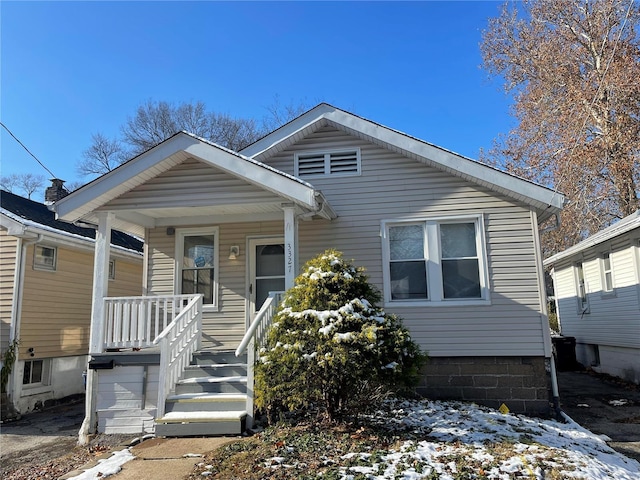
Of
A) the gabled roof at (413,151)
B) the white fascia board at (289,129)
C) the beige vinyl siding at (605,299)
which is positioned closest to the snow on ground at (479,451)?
the gabled roof at (413,151)

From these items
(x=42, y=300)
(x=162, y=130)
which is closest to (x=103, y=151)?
(x=162, y=130)

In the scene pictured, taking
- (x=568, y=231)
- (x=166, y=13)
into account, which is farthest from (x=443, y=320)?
(x=568, y=231)

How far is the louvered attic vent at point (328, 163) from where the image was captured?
8.55 m

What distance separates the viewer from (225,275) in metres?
8.60

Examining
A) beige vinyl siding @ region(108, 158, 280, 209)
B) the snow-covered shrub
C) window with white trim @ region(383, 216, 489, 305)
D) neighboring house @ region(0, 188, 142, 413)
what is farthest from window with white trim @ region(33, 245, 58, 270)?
window with white trim @ region(383, 216, 489, 305)

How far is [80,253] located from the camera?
38.0 feet

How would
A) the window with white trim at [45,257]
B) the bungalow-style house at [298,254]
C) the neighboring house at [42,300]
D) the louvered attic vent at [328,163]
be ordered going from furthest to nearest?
1. the window with white trim at [45,257]
2. the neighboring house at [42,300]
3. the louvered attic vent at [328,163]
4. the bungalow-style house at [298,254]

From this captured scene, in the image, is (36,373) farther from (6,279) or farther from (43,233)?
(43,233)

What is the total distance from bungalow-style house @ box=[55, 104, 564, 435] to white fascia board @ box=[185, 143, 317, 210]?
0.07 feet

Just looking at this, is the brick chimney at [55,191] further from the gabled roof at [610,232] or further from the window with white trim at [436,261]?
the gabled roof at [610,232]

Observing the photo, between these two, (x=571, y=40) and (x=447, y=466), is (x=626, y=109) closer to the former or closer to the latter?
(x=571, y=40)

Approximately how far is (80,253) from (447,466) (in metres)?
10.5

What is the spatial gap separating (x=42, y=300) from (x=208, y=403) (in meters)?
6.52

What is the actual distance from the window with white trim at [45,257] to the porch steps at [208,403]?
557 cm
